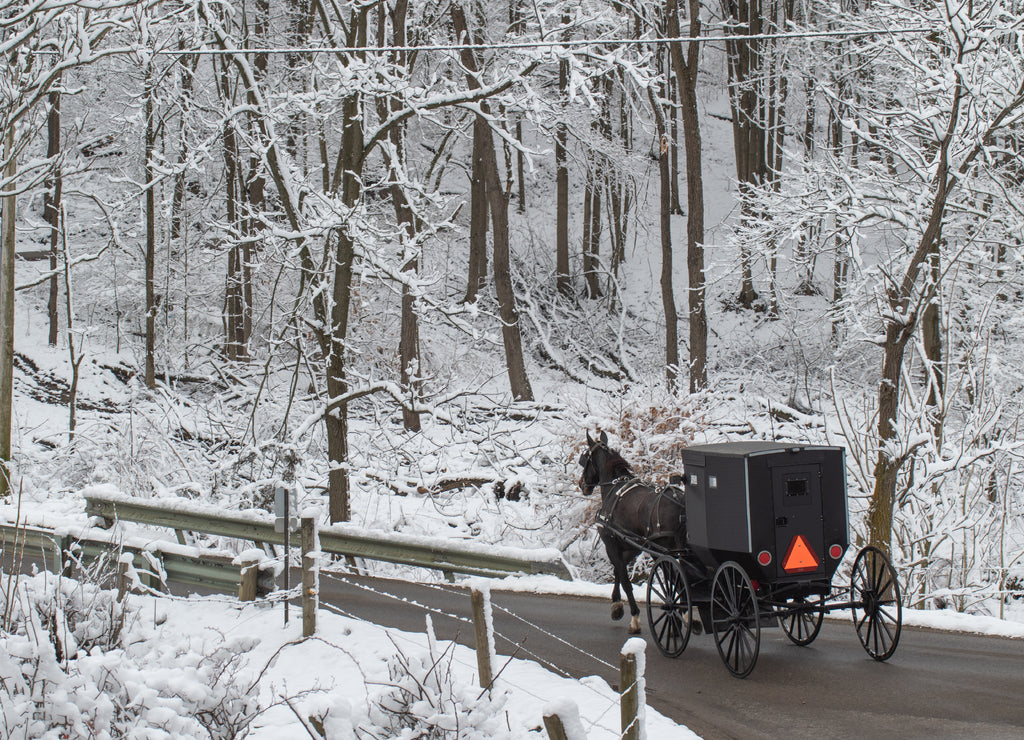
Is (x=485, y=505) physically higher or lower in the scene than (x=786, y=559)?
lower

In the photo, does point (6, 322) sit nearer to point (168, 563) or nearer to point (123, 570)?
point (168, 563)

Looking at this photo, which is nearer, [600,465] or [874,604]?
[874,604]

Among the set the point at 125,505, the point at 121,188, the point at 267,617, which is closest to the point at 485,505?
the point at 125,505

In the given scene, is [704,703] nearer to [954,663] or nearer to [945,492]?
[954,663]

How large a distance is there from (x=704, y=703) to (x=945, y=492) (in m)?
7.06

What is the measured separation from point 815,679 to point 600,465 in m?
3.01

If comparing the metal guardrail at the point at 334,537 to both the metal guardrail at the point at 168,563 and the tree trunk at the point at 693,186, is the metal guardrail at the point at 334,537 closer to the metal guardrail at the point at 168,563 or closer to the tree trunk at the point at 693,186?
the metal guardrail at the point at 168,563

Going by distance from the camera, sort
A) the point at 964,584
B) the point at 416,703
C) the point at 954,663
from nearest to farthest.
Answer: the point at 416,703
the point at 954,663
the point at 964,584

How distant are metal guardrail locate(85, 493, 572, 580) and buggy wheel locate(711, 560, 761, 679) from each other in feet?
8.94

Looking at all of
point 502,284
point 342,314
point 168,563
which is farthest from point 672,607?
point 502,284

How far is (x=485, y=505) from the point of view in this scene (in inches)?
644

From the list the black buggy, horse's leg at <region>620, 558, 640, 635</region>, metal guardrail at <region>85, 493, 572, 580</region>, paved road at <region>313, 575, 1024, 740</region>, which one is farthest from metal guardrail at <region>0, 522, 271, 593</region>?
the black buggy

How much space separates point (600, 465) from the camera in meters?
9.67

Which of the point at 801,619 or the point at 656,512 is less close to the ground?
the point at 656,512
